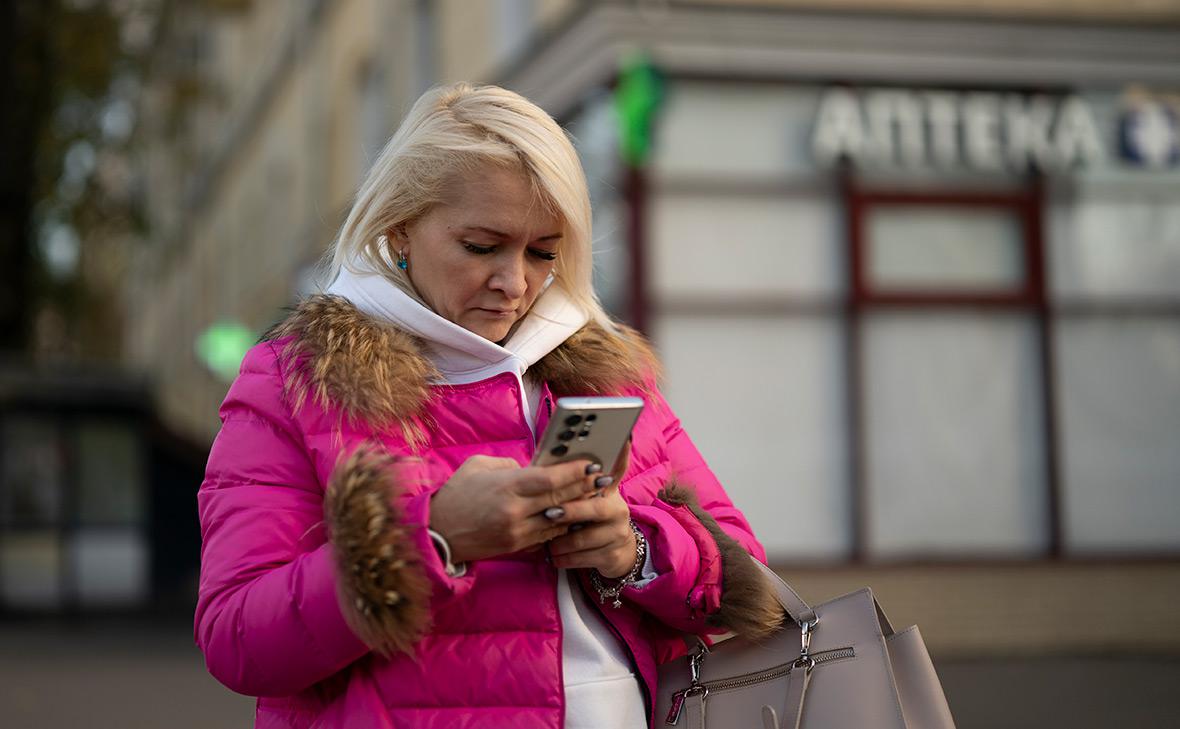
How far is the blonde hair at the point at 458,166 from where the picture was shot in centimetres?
206

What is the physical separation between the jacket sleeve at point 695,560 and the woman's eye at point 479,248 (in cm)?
37

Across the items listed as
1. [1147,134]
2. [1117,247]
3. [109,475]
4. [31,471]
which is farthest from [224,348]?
[1147,134]

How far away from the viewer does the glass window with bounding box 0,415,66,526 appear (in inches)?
623

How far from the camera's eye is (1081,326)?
1098 centimetres

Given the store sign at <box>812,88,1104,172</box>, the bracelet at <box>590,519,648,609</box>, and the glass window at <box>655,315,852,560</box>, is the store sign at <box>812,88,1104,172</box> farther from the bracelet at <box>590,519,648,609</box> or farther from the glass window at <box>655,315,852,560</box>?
the bracelet at <box>590,519,648,609</box>

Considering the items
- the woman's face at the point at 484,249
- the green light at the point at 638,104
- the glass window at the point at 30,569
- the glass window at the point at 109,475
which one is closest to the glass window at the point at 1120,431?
the green light at the point at 638,104

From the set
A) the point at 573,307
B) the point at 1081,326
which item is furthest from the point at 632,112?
the point at 573,307

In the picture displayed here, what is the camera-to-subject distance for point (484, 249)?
2084 mm

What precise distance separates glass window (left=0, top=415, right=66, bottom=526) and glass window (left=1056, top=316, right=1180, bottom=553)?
10.4 meters

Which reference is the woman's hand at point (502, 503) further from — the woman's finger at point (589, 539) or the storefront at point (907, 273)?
the storefront at point (907, 273)

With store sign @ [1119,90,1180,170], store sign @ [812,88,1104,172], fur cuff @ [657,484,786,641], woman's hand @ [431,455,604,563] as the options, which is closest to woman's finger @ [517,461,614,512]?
woman's hand @ [431,455,604,563]

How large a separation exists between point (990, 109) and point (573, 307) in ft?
30.5

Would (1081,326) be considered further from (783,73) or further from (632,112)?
(632,112)

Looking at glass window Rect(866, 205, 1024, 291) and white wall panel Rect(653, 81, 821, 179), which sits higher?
white wall panel Rect(653, 81, 821, 179)
